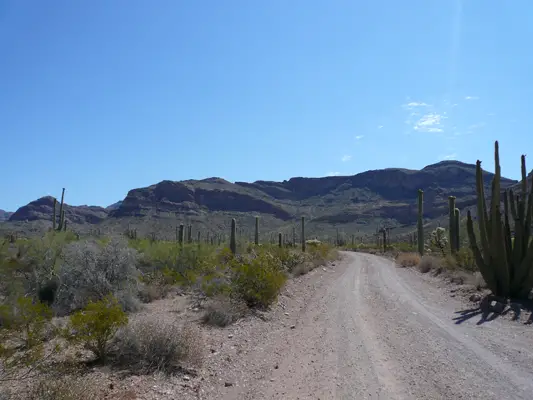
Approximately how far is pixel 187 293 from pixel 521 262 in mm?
10803

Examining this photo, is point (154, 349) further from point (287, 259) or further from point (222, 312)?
point (287, 259)

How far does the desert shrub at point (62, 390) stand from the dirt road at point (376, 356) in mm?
1757

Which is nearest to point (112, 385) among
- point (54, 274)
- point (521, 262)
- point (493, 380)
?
point (493, 380)

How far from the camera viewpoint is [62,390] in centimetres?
501

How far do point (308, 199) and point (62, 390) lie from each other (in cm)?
17145

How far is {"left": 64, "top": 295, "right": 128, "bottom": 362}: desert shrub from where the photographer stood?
23.1 ft

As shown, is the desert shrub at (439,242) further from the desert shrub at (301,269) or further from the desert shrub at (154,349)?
the desert shrub at (154,349)

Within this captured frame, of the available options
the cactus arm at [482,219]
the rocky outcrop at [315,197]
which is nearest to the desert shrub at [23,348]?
the cactus arm at [482,219]

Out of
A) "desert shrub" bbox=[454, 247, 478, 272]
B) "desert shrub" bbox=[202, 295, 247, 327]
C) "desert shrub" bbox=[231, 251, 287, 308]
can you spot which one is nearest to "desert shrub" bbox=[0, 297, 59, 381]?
"desert shrub" bbox=[202, 295, 247, 327]

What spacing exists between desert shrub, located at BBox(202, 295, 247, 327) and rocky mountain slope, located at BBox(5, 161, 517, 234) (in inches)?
4335

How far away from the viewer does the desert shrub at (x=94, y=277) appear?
37.9 ft

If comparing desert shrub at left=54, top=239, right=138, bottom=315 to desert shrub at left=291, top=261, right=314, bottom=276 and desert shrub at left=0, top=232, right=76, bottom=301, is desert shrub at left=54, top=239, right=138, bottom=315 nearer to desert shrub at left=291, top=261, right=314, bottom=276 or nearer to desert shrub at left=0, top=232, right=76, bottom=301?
desert shrub at left=0, top=232, right=76, bottom=301

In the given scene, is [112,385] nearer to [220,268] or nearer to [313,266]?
[220,268]

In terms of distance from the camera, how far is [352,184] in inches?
7028
